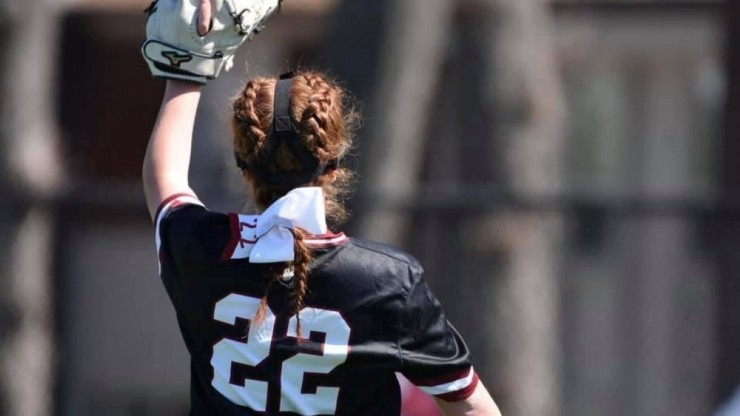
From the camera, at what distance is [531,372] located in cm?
846

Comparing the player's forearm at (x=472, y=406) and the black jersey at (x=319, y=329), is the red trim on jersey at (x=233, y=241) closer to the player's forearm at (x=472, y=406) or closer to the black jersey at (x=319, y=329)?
the black jersey at (x=319, y=329)

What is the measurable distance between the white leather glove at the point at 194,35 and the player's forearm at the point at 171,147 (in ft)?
0.13

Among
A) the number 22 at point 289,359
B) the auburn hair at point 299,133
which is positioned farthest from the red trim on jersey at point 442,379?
the auburn hair at point 299,133

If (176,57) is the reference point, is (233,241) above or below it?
below

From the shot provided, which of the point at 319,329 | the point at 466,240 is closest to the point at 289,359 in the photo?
the point at 319,329

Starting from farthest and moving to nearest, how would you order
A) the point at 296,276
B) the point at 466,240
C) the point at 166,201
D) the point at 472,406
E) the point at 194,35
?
1. the point at 466,240
2. the point at 194,35
3. the point at 166,201
4. the point at 472,406
5. the point at 296,276

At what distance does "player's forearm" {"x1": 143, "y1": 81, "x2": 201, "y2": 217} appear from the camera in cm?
326

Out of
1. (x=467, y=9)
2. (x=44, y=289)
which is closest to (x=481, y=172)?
(x=467, y=9)

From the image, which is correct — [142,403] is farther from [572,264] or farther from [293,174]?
[293,174]

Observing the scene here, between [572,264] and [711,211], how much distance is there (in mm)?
2728

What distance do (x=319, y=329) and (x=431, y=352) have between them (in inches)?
8.5

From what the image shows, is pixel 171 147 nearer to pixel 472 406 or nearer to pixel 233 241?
pixel 233 241

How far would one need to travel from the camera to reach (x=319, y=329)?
9.86 ft

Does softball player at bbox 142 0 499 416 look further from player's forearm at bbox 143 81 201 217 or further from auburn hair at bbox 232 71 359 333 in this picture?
player's forearm at bbox 143 81 201 217
